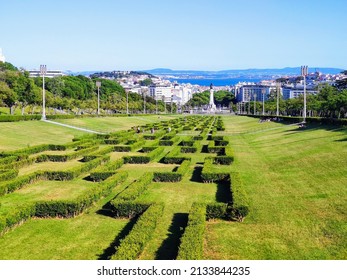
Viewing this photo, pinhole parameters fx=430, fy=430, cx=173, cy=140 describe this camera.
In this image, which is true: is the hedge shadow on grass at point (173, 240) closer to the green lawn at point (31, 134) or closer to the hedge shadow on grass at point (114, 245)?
the hedge shadow on grass at point (114, 245)

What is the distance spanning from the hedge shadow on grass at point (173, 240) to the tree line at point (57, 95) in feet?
169

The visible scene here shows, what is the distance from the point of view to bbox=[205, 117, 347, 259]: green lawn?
12.1 metres

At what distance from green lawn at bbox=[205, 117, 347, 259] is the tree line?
4763cm

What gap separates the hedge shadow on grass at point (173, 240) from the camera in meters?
11.9

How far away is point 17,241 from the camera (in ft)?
43.1

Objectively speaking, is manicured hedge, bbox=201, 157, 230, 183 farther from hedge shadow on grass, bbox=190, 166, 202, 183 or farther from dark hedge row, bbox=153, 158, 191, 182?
dark hedge row, bbox=153, 158, 191, 182

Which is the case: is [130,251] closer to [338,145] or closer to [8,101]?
[338,145]

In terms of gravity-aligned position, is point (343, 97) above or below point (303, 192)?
above

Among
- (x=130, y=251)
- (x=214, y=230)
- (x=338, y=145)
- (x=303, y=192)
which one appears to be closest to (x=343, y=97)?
(x=338, y=145)

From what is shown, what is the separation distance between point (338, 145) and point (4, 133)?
3018 cm

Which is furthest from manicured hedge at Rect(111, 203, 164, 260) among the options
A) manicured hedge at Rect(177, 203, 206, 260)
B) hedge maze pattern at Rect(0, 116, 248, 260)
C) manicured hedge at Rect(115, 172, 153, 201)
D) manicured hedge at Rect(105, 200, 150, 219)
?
manicured hedge at Rect(115, 172, 153, 201)

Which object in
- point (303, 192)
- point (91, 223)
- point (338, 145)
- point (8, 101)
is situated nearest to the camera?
point (91, 223)

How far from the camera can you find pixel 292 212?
15805mm
